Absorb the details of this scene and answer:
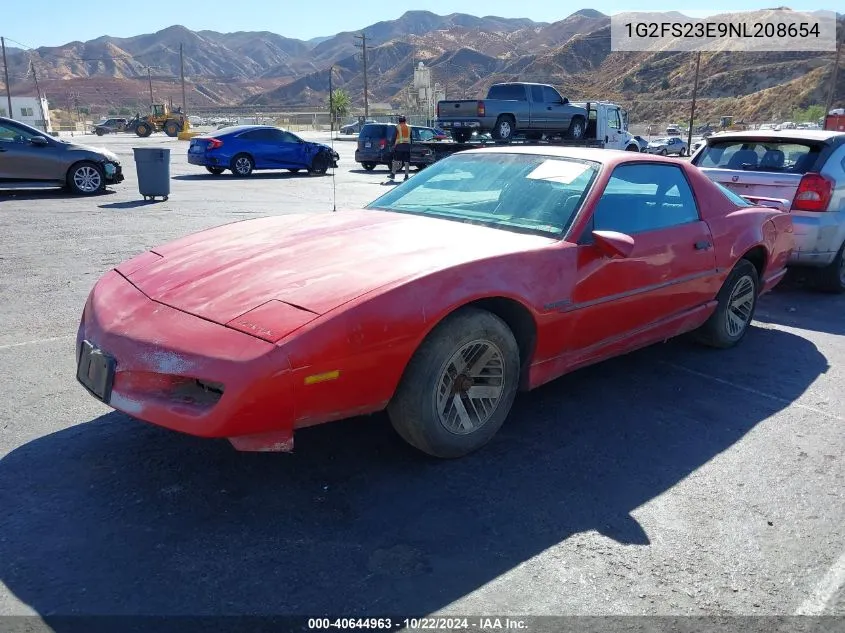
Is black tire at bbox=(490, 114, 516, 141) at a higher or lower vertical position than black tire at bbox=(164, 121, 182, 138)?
lower

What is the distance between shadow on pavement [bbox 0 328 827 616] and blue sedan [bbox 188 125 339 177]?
51.3ft

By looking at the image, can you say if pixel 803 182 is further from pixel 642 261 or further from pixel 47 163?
pixel 47 163

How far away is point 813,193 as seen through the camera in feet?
22.2

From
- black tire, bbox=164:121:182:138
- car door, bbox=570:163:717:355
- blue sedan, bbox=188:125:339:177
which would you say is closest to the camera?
car door, bbox=570:163:717:355

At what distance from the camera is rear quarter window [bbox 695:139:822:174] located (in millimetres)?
7008

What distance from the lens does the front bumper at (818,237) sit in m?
6.73

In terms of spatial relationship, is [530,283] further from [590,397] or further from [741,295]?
[741,295]

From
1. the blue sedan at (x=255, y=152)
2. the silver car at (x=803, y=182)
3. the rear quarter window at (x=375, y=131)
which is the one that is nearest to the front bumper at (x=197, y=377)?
the silver car at (x=803, y=182)

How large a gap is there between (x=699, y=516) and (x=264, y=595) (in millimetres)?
1809

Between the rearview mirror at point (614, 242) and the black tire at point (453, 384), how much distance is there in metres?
0.75

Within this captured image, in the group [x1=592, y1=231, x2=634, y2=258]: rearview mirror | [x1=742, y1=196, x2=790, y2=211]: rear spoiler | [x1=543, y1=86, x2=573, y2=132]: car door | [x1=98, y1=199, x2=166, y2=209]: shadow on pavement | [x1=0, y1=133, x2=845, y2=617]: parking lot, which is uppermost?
[x1=543, y1=86, x2=573, y2=132]: car door

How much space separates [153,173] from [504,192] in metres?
9.97

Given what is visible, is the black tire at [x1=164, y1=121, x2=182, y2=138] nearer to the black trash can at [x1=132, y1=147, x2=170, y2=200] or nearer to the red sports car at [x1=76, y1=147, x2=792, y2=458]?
the black trash can at [x1=132, y1=147, x2=170, y2=200]

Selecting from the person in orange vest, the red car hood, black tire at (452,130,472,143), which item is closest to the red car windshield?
the red car hood
